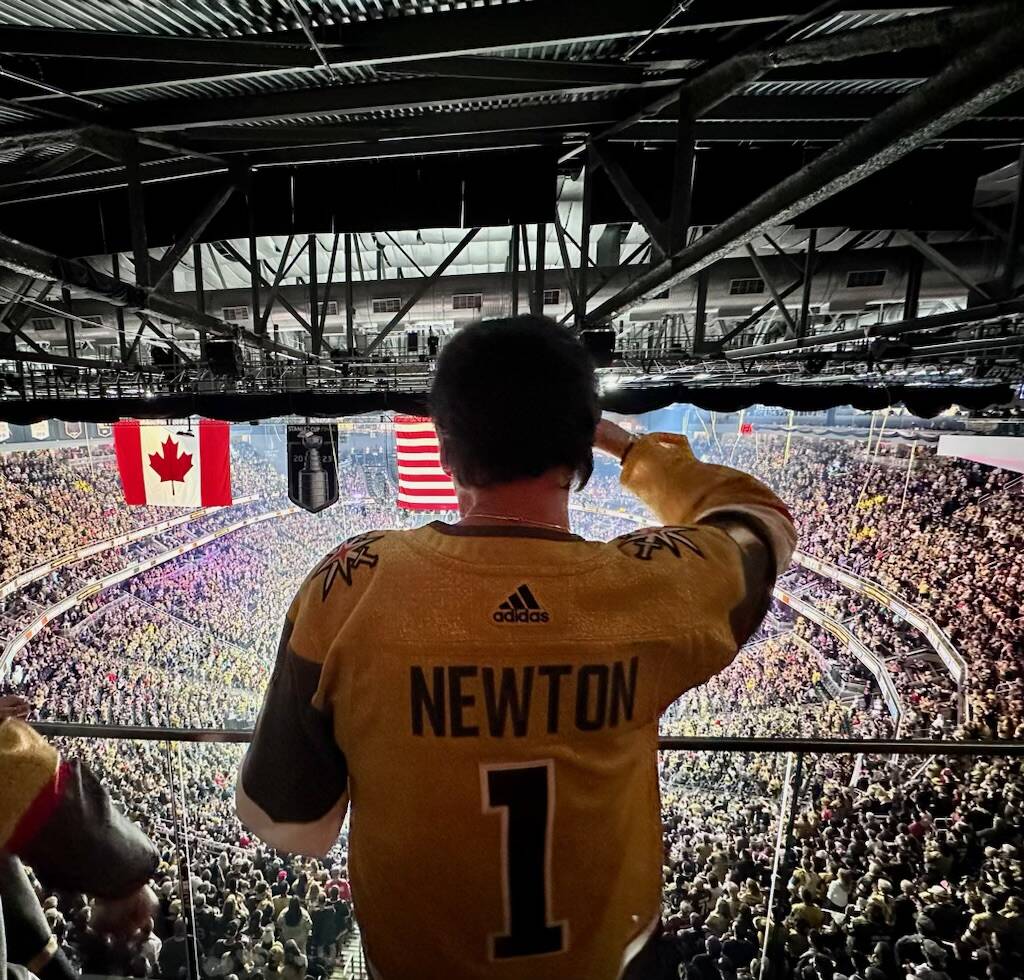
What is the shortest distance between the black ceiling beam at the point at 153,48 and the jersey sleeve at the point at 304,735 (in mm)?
2076

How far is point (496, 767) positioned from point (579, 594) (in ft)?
0.84

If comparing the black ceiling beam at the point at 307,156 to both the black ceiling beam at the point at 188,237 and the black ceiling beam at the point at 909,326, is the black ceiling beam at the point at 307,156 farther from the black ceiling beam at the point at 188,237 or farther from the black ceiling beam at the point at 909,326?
the black ceiling beam at the point at 909,326

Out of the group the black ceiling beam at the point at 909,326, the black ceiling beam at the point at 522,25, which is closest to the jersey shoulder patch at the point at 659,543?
the black ceiling beam at the point at 522,25

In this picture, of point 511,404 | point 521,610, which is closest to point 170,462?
point 511,404

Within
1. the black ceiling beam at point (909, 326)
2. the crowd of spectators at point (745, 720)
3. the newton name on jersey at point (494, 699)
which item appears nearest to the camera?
the newton name on jersey at point (494, 699)

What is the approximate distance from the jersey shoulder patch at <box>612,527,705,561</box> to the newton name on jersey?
0.64ft

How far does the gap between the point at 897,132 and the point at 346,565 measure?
180 cm

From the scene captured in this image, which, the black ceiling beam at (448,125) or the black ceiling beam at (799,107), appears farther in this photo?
the black ceiling beam at (448,125)

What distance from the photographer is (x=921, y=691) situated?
1037 cm

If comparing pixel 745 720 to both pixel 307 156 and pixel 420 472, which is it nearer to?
pixel 420 472

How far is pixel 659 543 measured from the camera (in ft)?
2.78

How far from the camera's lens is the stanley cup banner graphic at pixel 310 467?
7867mm

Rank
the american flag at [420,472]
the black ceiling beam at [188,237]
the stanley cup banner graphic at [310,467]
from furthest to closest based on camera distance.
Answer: the stanley cup banner graphic at [310,467]
the american flag at [420,472]
the black ceiling beam at [188,237]

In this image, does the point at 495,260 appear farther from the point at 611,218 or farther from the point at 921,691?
the point at 921,691
